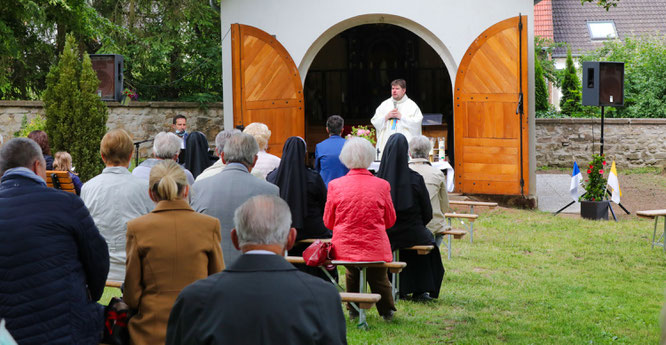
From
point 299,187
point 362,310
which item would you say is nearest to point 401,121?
point 299,187

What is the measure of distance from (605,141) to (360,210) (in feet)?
49.7

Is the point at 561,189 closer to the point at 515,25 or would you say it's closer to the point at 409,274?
the point at 515,25

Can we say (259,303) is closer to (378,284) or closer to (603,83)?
(378,284)

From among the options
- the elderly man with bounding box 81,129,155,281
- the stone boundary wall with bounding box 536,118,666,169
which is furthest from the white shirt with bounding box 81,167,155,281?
the stone boundary wall with bounding box 536,118,666,169

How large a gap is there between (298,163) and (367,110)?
12.7 meters

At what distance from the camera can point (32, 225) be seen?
3195 mm

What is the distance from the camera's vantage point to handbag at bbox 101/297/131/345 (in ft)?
11.5

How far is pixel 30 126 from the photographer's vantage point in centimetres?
1362

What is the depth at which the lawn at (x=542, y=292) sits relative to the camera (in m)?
5.77

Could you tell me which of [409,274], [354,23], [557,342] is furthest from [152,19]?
[557,342]

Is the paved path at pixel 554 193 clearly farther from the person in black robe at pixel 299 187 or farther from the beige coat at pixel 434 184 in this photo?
the person in black robe at pixel 299 187

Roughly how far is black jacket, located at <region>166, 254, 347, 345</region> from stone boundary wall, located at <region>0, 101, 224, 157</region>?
13.4 metres

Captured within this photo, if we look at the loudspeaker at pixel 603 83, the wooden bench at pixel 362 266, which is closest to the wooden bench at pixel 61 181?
the wooden bench at pixel 362 266

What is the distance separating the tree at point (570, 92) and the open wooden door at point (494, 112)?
32.2 ft
